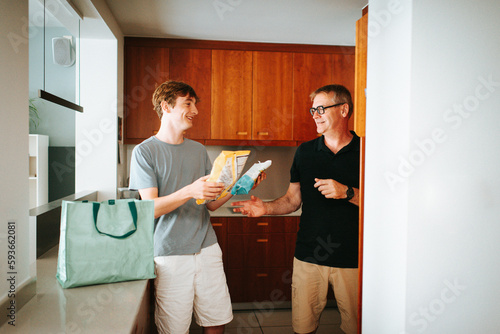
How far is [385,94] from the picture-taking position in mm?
1275

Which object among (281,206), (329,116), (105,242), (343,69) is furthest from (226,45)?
(105,242)

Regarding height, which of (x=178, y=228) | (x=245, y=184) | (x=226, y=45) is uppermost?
(x=226, y=45)

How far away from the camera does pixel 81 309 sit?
1.30m

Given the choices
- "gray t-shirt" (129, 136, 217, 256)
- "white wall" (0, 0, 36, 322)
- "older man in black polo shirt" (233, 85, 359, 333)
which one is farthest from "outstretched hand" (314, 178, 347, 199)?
"white wall" (0, 0, 36, 322)

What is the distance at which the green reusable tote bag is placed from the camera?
1.38 meters

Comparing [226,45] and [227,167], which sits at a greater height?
[226,45]

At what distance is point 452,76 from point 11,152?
146 cm

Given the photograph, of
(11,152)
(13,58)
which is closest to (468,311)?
(11,152)

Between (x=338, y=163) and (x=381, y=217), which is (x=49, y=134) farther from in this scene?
(x=381, y=217)

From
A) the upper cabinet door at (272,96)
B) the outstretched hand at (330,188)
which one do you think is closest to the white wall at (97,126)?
the upper cabinet door at (272,96)

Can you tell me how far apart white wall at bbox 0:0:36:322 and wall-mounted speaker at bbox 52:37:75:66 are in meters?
1.03

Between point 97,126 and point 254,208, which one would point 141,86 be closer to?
point 97,126

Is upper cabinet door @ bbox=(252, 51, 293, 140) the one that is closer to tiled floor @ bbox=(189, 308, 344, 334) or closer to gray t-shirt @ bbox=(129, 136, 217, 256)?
tiled floor @ bbox=(189, 308, 344, 334)

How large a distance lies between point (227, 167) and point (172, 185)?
1.17 feet
